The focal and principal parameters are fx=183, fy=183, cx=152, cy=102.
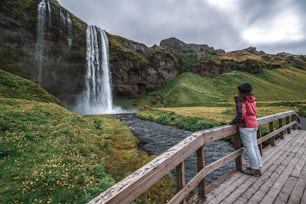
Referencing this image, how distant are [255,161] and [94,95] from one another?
177 feet

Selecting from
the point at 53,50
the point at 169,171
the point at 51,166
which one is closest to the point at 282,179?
the point at 169,171

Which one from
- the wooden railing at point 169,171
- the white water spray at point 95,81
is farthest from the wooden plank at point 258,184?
the white water spray at point 95,81

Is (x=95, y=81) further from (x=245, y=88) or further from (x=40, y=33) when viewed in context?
(x=245, y=88)

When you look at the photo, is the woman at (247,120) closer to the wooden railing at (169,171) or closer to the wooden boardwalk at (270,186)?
the wooden railing at (169,171)

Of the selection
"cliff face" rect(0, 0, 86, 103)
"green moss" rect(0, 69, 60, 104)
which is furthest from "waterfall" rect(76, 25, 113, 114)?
"green moss" rect(0, 69, 60, 104)

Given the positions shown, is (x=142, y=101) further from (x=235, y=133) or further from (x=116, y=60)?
(x=235, y=133)

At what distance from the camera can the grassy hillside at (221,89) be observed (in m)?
68.0

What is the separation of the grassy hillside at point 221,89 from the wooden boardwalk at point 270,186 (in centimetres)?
5396

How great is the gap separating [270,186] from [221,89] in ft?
265

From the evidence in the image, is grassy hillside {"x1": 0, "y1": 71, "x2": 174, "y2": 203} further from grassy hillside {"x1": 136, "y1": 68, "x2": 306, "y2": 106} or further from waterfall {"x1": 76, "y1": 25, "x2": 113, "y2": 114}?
grassy hillside {"x1": 136, "y1": 68, "x2": 306, "y2": 106}

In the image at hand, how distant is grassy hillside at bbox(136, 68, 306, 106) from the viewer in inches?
2677

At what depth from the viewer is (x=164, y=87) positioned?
83188 mm

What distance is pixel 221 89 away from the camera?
264 feet

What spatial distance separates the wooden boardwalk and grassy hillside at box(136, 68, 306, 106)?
5396cm
